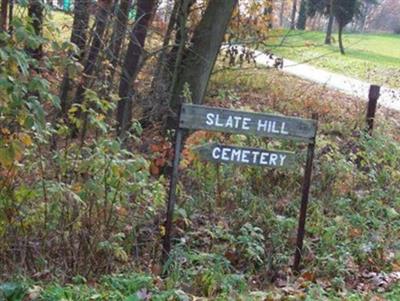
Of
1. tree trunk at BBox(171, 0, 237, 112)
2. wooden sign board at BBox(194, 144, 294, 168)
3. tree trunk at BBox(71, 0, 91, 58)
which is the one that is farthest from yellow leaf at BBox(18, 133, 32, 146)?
tree trunk at BBox(71, 0, 91, 58)

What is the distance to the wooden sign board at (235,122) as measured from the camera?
5.86 m

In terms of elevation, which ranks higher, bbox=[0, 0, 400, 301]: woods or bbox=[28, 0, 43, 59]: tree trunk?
bbox=[28, 0, 43, 59]: tree trunk

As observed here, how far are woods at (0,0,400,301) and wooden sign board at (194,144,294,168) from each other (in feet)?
0.03

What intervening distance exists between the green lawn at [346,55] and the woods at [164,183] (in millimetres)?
2451

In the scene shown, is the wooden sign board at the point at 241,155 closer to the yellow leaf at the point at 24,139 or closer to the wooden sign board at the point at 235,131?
the wooden sign board at the point at 235,131

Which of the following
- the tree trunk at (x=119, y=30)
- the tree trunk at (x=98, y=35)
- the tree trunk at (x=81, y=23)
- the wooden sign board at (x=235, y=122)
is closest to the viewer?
the wooden sign board at (x=235, y=122)

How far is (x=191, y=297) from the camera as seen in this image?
4812mm

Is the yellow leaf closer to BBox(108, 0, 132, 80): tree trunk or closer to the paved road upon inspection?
BBox(108, 0, 132, 80): tree trunk

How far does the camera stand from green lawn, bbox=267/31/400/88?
516 inches

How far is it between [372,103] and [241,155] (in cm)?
565

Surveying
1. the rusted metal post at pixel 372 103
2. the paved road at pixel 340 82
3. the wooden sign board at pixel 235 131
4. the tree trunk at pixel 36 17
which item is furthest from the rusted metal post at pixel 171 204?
the paved road at pixel 340 82

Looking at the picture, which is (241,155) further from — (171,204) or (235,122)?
(171,204)

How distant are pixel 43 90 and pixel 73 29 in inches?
215

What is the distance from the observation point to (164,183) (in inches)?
310
